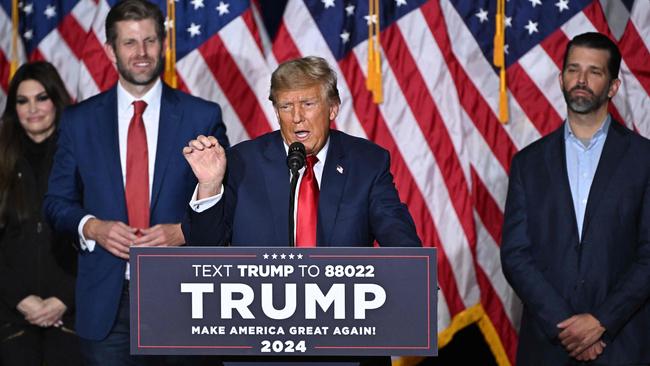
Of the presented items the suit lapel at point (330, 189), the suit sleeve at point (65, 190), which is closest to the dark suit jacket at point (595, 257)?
the suit lapel at point (330, 189)

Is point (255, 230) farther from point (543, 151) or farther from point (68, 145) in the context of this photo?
point (543, 151)

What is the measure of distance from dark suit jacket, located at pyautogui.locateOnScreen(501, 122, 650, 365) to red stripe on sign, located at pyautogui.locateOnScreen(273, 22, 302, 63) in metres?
1.39

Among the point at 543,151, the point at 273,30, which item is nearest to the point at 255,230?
the point at 543,151

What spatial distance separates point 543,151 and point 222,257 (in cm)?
193

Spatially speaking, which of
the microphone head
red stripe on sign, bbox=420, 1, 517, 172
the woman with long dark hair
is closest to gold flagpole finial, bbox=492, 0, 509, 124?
red stripe on sign, bbox=420, 1, 517, 172

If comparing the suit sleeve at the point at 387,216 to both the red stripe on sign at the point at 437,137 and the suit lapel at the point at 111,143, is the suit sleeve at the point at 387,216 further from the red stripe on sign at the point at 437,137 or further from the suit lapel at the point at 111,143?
the red stripe on sign at the point at 437,137

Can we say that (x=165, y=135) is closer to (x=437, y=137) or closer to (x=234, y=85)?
(x=234, y=85)

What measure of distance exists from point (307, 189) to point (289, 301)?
0.56 metres

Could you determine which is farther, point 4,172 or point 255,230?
point 4,172

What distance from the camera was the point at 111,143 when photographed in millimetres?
3672

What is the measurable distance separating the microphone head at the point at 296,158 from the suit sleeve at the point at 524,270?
155 cm

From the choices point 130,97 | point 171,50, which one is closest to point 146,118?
point 130,97

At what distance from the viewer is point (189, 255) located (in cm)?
227

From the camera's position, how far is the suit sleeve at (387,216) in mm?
2730
